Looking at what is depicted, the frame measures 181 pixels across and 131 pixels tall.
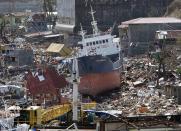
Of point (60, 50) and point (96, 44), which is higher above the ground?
point (96, 44)

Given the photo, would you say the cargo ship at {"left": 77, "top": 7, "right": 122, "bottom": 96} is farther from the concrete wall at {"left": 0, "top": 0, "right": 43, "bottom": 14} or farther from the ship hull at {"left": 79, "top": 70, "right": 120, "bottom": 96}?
the concrete wall at {"left": 0, "top": 0, "right": 43, "bottom": 14}

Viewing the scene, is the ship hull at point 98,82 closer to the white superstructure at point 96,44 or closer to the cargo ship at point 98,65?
the cargo ship at point 98,65

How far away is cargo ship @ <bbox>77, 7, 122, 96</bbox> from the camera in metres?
32.1

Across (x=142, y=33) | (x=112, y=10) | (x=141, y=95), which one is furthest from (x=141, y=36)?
(x=141, y=95)

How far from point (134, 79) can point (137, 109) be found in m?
8.32

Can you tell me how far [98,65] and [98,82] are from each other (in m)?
0.94

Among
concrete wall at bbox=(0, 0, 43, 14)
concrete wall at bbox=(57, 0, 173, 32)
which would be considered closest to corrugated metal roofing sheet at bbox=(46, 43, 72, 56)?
concrete wall at bbox=(57, 0, 173, 32)

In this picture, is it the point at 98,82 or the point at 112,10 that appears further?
the point at 112,10

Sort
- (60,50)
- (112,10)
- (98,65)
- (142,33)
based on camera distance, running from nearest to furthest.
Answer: (98,65) → (142,33) → (60,50) → (112,10)

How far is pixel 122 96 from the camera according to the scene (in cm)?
2984

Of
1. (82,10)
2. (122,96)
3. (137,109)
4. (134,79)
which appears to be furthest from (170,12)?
(137,109)

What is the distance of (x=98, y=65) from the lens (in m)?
32.9

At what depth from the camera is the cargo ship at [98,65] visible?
1264 inches

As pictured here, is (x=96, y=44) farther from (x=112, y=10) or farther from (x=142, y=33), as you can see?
(x=112, y=10)
